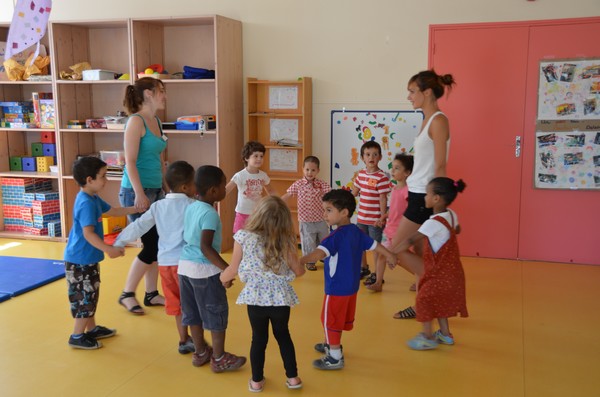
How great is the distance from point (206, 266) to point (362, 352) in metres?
1.05

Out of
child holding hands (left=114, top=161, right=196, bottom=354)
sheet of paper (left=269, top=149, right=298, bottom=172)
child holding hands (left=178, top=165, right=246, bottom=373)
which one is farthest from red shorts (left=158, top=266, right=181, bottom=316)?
sheet of paper (left=269, top=149, right=298, bottom=172)

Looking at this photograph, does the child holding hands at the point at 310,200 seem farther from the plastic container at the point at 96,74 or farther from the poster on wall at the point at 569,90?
the plastic container at the point at 96,74

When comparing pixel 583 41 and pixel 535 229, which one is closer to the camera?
pixel 583 41

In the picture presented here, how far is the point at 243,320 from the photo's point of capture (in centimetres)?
371

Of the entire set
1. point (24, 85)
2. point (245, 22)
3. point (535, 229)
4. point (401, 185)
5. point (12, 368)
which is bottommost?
point (12, 368)

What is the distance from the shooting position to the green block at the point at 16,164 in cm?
634

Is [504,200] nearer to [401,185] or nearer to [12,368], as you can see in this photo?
[401,185]

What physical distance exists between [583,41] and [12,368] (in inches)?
191

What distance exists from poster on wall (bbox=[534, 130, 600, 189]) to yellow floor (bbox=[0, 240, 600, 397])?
3.33 ft

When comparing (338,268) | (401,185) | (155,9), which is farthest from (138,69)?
(338,268)

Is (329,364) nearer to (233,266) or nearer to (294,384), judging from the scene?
(294,384)

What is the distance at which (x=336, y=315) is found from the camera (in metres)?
2.96

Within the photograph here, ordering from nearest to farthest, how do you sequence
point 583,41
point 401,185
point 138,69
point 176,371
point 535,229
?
point 176,371
point 401,185
point 583,41
point 535,229
point 138,69

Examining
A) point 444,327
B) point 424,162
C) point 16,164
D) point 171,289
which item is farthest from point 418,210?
point 16,164
